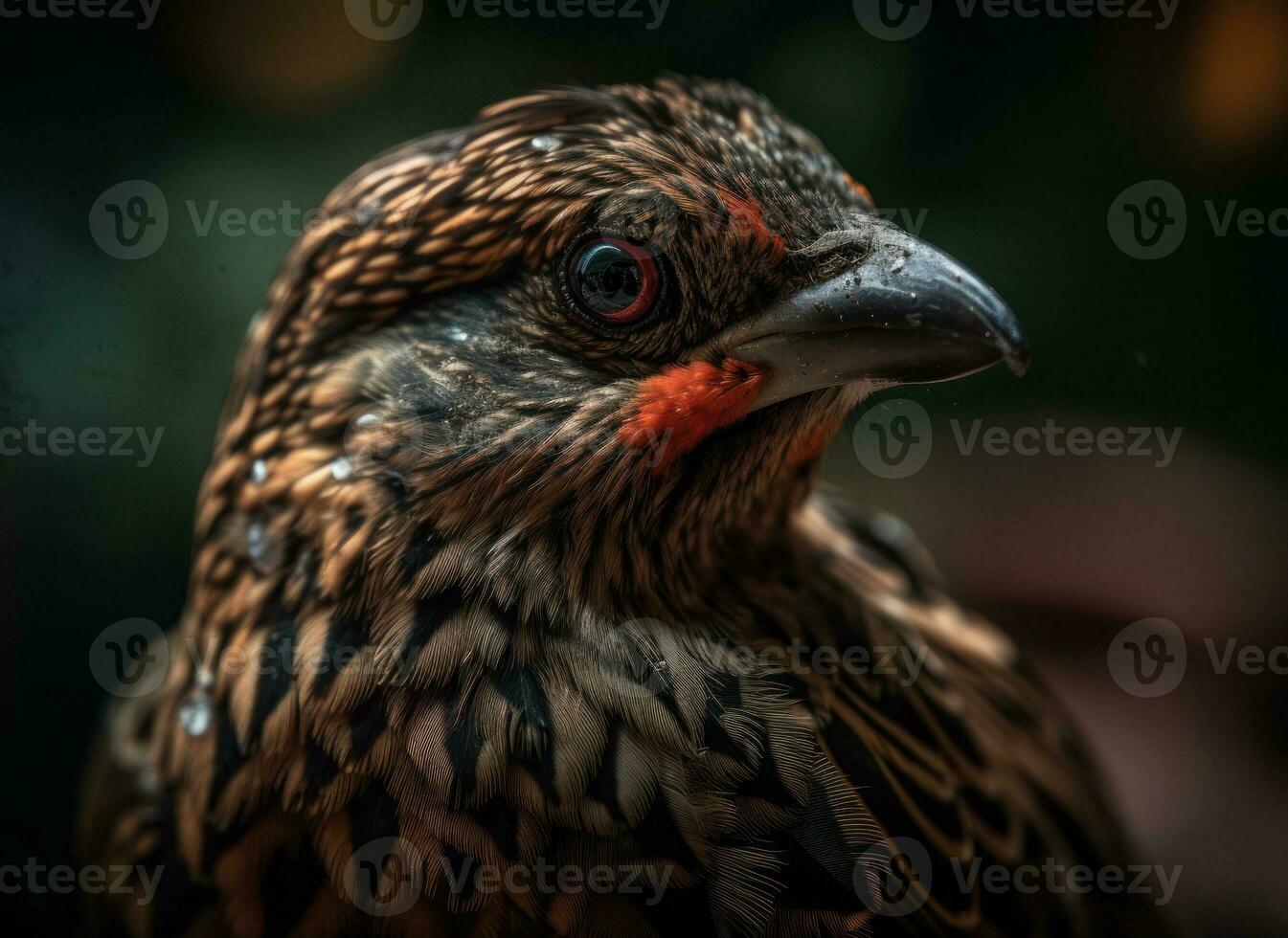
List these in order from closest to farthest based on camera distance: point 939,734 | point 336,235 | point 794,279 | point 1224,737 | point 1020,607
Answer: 1. point 794,279
2. point 336,235
3. point 939,734
4. point 1224,737
5. point 1020,607

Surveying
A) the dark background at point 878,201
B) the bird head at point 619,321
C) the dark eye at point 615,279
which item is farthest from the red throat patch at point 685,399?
the dark background at point 878,201

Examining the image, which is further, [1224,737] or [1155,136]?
[1224,737]

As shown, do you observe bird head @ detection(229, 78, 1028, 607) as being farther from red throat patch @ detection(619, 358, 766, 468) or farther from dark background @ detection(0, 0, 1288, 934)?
dark background @ detection(0, 0, 1288, 934)

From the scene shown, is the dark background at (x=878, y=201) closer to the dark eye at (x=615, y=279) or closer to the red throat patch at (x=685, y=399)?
the red throat patch at (x=685, y=399)

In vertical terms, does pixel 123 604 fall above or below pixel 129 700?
above

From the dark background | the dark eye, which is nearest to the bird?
the dark eye

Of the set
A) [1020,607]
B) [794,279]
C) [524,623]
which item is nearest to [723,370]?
[794,279]

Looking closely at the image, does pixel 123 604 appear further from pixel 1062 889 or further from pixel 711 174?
pixel 1062 889

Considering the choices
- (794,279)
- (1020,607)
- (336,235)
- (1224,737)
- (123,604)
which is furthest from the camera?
(1020,607)

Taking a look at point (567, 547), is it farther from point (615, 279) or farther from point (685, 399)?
point (615, 279)
